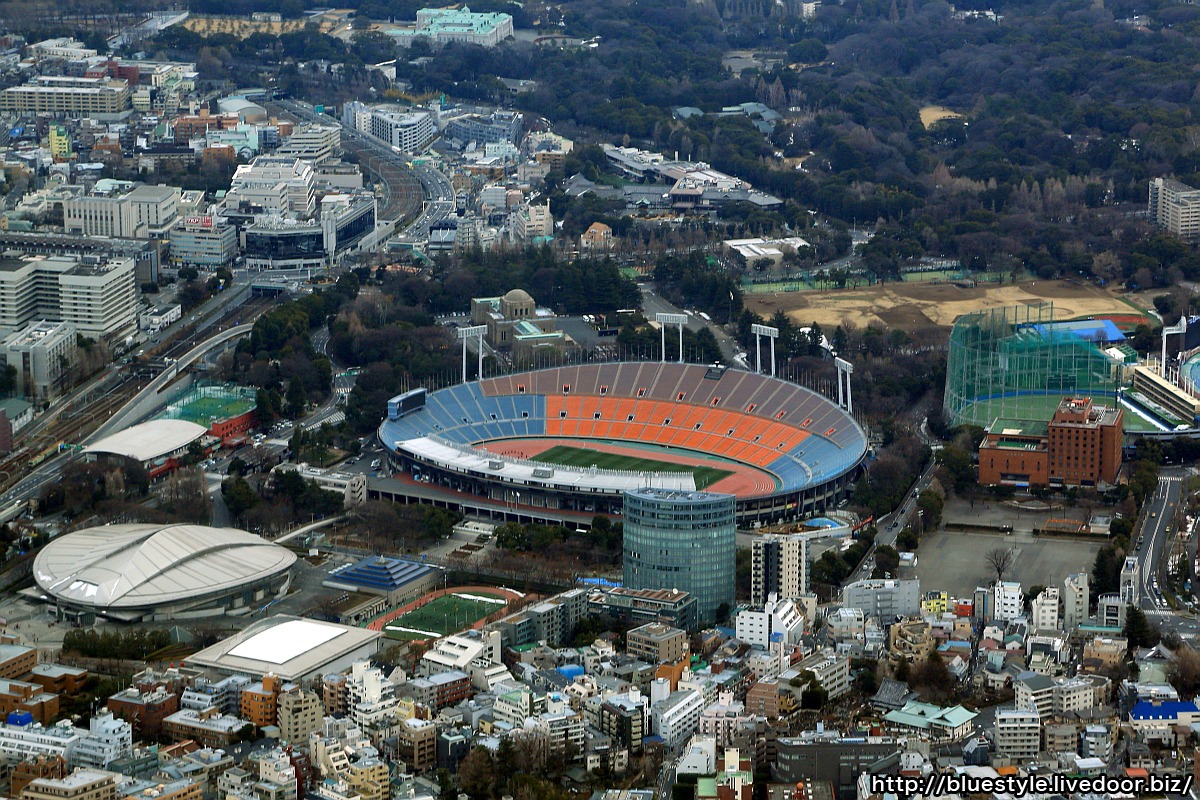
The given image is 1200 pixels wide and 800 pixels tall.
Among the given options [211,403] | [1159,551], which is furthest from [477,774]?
[211,403]

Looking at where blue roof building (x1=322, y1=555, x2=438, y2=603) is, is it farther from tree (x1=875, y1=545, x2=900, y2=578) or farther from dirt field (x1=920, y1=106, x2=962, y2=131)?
dirt field (x1=920, y1=106, x2=962, y2=131)

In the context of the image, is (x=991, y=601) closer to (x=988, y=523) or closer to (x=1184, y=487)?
(x=988, y=523)

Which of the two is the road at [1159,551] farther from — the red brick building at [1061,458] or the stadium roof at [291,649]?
the stadium roof at [291,649]

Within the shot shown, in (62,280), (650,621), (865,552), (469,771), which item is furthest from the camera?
(62,280)

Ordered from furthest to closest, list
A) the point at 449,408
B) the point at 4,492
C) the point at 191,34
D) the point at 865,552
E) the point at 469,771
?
the point at 191,34 → the point at 449,408 → the point at 4,492 → the point at 865,552 → the point at 469,771

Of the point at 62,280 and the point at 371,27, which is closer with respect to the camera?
the point at 62,280

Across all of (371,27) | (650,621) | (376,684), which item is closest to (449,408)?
(650,621)

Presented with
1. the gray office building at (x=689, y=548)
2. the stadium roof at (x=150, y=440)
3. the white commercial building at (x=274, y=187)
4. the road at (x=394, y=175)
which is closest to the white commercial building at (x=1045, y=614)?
the gray office building at (x=689, y=548)
